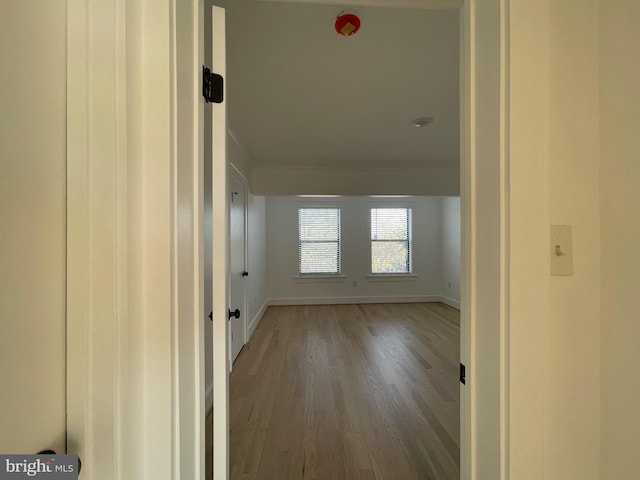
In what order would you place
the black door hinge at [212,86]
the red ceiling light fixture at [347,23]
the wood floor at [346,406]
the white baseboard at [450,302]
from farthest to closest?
the white baseboard at [450,302]
the wood floor at [346,406]
the red ceiling light fixture at [347,23]
the black door hinge at [212,86]

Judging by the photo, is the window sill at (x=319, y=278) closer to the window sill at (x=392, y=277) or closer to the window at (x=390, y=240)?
the window sill at (x=392, y=277)

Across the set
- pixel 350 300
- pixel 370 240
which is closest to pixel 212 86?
pixel 370 240

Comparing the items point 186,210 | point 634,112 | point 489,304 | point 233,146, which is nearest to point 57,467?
point 186,210

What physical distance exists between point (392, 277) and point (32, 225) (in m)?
5.74

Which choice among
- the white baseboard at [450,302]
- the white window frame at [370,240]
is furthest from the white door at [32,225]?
the white baseboard at [450,302]

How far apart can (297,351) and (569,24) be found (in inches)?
129

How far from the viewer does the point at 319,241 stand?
562cm

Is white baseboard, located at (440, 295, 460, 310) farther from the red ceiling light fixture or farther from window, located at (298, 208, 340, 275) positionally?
the red ceiling light fixture

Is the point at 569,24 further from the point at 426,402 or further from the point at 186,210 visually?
the point at 426,402

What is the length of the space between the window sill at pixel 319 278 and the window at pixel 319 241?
73 millimetres

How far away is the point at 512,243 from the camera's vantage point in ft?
1.99

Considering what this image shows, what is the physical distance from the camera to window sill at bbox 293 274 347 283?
5534 millimetres

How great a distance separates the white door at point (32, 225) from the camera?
0.40 metres

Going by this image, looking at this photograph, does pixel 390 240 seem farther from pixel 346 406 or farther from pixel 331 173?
pixel 346 406
